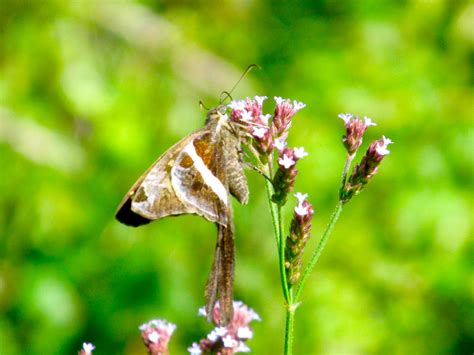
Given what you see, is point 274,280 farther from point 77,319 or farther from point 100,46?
point 100,46

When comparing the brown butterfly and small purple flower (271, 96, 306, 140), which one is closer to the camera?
the brown butterfly

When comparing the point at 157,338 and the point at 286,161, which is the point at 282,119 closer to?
the point at 286,161

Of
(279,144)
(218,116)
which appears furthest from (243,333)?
(218,116)

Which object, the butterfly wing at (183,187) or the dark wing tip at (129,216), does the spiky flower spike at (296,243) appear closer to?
the butterfly wing at (183,187)

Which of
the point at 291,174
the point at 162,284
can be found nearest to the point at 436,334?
the point at 162,284

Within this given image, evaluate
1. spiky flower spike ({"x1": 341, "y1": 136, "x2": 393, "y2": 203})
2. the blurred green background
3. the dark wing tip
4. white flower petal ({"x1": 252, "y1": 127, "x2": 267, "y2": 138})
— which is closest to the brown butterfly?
the dark wing tip

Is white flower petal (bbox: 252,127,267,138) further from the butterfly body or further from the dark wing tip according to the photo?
the dark wing tip
